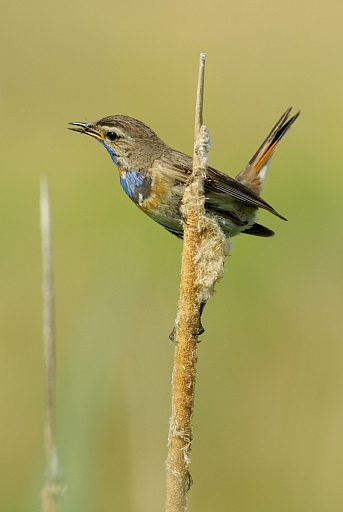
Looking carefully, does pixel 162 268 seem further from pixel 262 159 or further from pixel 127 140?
pixel 127 140

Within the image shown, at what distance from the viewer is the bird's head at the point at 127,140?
3.65 m

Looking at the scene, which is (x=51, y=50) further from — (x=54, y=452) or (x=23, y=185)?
(x=54, y=452)

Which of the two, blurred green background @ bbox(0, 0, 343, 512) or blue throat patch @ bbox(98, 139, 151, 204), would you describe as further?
blue throat patch @ bbox(98, 139, 151, 204)

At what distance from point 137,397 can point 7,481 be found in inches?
76.6

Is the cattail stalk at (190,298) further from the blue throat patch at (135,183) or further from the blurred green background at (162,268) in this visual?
the blue throat patch at (135,183)

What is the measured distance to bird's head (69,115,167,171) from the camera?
12.0 feet

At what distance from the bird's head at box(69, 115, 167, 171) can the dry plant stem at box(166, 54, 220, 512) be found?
54.3 inches

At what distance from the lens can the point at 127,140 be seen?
3645 millimetres

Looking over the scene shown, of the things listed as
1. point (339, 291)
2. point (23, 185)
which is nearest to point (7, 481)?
point (339, 291)

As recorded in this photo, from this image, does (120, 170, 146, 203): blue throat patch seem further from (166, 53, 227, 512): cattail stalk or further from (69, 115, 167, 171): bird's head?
(166, 53, 227, 512): cattail stalk

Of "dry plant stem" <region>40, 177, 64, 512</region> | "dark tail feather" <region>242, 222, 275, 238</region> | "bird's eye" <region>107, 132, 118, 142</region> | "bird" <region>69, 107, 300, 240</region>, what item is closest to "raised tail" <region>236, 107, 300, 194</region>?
Result: "dark tail feather" <region>242, 222, 275, 238</region>

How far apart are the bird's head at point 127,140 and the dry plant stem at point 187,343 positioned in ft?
4.52

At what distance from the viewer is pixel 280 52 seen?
11.4m


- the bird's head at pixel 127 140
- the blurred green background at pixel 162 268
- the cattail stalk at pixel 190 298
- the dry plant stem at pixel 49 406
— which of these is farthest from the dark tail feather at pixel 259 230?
the dry plant stem at pixel 49 406
